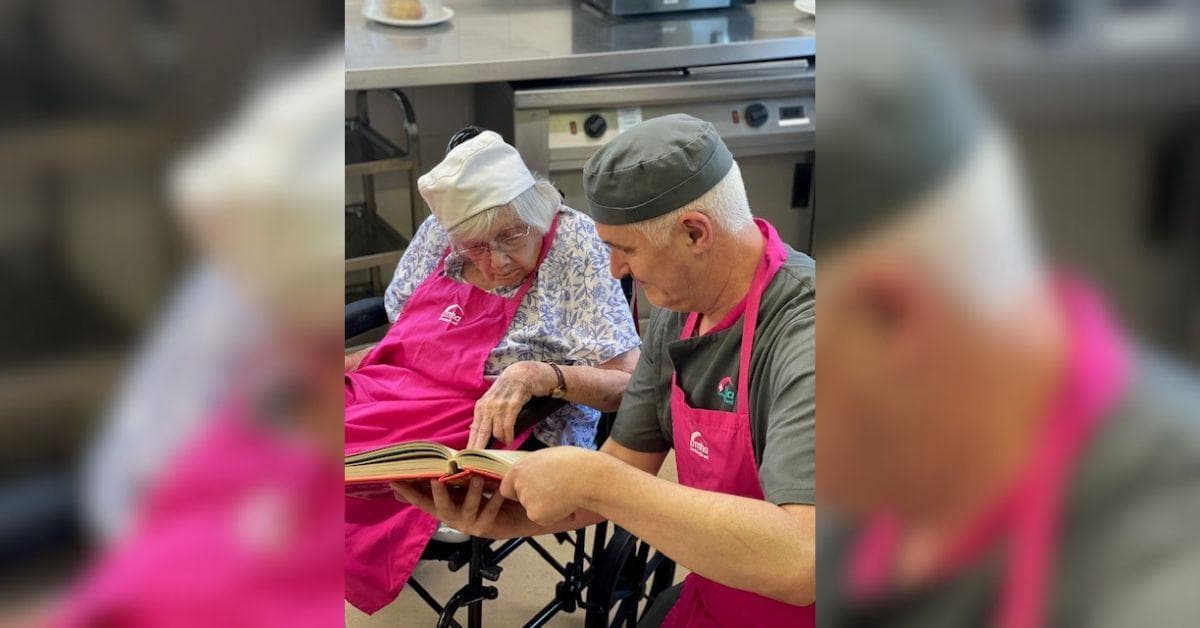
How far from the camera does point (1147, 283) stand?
1.00ft

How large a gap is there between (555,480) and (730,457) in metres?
0.27

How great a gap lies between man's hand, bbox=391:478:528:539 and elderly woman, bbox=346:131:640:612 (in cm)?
28

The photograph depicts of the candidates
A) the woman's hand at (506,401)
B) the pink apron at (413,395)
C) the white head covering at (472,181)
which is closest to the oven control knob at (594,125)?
the pink apron at (413,395)

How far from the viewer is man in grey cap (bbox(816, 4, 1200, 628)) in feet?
0.98

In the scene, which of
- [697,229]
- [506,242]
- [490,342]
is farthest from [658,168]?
[490,342]

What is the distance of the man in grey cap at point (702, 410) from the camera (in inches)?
50.6

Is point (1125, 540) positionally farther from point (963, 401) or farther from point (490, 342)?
point (490, 342)

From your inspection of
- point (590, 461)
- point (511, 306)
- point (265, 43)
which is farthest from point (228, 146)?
point (511, 306)

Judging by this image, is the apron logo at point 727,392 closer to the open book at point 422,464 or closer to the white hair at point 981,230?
the open book at point 422,464

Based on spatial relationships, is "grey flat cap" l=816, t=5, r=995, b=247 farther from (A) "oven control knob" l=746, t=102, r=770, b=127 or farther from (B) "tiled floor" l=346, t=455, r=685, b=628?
(A) "oven control knob" l=746, t=102, r=770, b=127

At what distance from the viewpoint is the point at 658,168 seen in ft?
4.76

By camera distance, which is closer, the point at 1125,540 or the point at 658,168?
the point at 1125,540

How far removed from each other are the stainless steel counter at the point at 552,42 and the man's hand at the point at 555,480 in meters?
1.74

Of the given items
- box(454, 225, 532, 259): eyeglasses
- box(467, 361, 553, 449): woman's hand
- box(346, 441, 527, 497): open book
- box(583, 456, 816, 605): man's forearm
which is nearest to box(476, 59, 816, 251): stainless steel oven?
box(454, 225, 532, 259): eyeglasses
